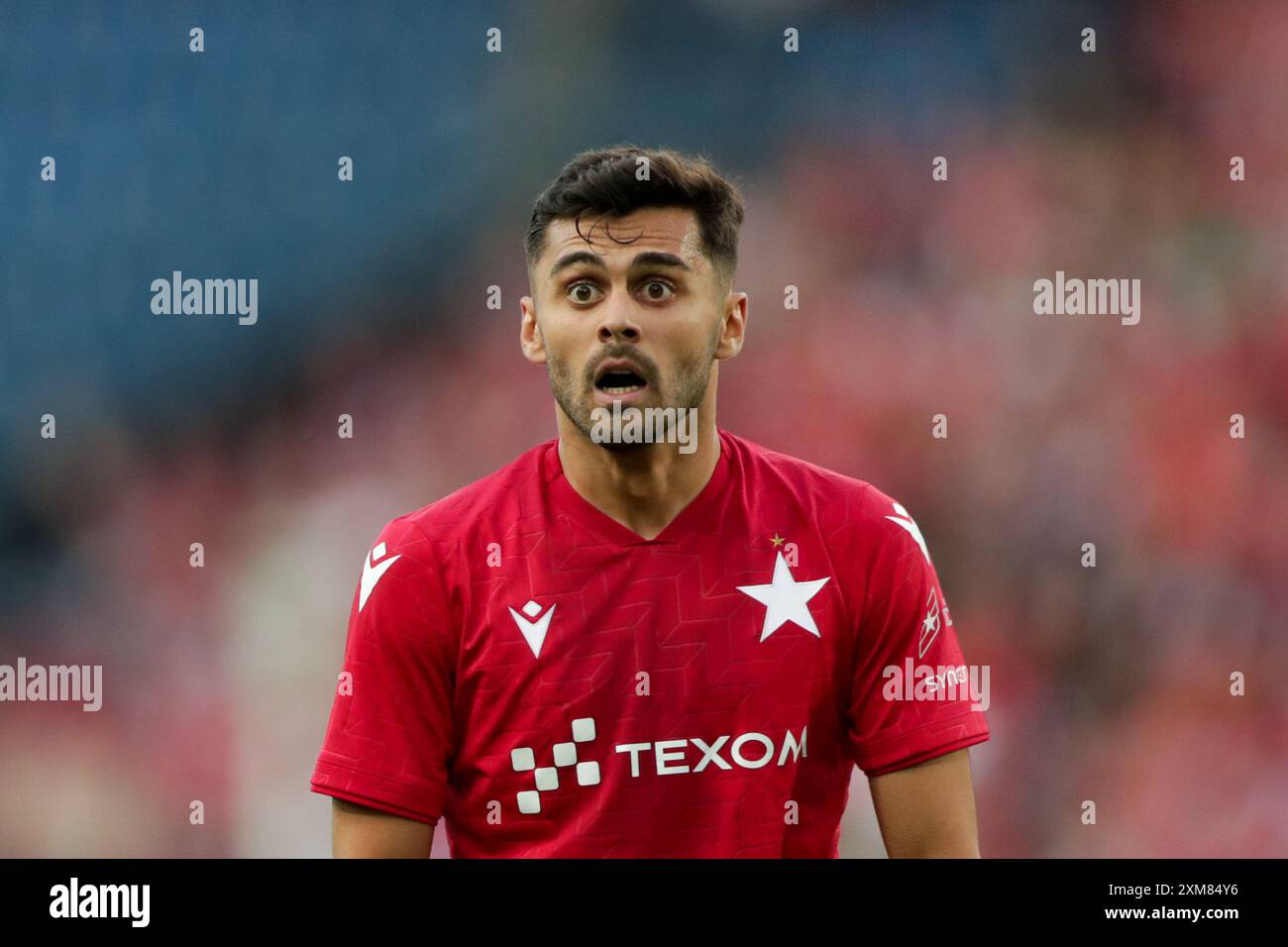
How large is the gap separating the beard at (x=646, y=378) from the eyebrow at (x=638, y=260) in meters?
0.19

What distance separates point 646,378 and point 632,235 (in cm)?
34

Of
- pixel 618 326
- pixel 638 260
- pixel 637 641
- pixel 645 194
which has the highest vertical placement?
pixel 645 194

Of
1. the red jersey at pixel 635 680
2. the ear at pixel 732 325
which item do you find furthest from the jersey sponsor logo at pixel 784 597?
the ear at pixel 732 325

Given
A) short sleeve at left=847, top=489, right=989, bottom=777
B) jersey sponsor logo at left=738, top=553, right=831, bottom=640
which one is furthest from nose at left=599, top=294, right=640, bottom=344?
short sleeve at left=847, top=489, right=989, bottom=777

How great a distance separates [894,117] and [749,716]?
4.54m

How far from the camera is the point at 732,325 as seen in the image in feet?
10.8

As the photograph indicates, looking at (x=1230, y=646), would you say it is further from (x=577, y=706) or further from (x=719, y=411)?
(x=577, y=706)

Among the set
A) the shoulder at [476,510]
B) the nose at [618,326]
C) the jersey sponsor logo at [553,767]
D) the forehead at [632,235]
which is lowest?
the jersey sponsor logo at [553,767]

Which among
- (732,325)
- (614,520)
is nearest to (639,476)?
(614,520)

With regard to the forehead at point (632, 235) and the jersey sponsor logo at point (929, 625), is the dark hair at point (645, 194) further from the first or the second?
the jersey sponsor logo at point (929, 625)

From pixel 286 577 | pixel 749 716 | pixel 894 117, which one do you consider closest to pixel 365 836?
pixel 749 716

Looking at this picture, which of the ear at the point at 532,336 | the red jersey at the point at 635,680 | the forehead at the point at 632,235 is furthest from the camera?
the ear at the point at 532,336

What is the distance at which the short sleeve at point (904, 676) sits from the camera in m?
3.04

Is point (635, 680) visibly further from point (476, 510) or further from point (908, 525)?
point (908, 525)
